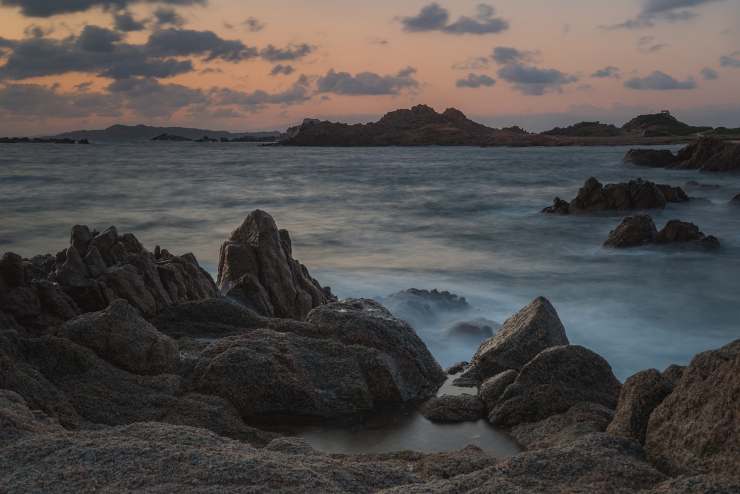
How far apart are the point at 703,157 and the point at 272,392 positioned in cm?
4644

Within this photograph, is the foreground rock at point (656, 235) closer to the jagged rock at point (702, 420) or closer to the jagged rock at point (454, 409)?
the jagged rock at point (454, 409)

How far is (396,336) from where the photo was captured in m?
7.56

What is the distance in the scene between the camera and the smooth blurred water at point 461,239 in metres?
13.3

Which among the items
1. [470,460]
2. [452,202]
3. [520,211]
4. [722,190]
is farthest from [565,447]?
[722,190]

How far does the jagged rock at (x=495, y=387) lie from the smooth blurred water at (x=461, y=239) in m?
3.03

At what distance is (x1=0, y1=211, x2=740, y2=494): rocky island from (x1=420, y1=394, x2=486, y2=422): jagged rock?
0.06 feet

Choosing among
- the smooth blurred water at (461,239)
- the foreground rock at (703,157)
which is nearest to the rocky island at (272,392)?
the smooth blurred water at (461,239)

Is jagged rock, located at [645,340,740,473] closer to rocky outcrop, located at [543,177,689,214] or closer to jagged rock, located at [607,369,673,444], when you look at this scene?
jagged rock, located at [607,369,673,444]

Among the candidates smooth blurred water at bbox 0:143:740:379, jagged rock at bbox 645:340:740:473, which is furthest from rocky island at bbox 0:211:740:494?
smooth blurred water at bbox 0:143:740:379

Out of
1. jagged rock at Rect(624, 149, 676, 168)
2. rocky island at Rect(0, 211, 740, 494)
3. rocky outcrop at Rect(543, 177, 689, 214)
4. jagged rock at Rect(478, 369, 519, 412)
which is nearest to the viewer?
rocky island at Rect(0, 211, 740, 494)

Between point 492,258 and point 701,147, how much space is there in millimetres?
33278

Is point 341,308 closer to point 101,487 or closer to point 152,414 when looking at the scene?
point 152,414

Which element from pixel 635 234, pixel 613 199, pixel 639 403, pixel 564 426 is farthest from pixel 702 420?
pixel 613 199

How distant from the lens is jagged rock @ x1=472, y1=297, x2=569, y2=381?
7.50 meters
